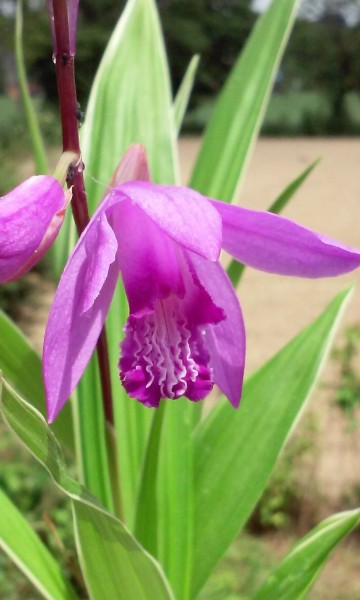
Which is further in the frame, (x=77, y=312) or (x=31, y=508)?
(x=31, y=508)

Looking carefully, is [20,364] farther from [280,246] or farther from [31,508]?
[31,508]

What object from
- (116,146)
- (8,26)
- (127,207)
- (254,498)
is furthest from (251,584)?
(8,26)

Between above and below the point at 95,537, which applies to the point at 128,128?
above

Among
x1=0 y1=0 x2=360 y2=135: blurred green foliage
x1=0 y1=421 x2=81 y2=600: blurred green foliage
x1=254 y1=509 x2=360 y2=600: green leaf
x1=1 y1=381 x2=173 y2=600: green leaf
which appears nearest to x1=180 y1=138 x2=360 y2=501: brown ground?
x1=254 y1=509 x2=360 y2=600: green leaf

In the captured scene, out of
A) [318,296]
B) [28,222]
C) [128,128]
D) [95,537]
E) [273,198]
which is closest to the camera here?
[28,222]

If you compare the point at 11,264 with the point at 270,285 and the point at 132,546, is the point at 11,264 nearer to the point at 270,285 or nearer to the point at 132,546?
the point at 132,546

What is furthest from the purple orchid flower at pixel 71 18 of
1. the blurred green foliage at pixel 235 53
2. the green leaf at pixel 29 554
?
the blurred green foliage at pixel 235 53

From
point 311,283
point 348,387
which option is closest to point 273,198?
point 311,283
